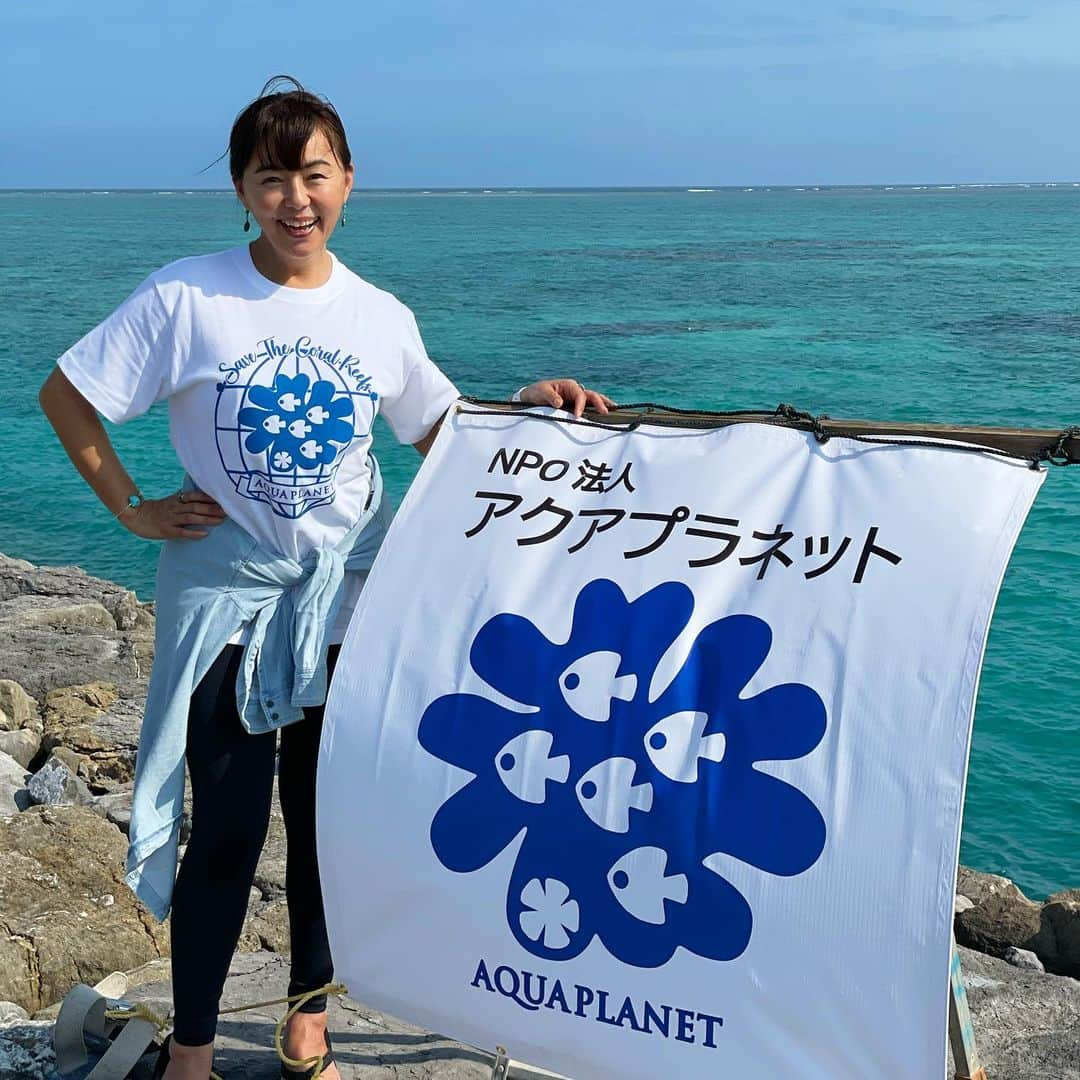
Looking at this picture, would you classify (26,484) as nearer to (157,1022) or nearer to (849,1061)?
(157,1022)

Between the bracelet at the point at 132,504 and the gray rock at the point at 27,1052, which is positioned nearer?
the bracelet at the point at 132,504

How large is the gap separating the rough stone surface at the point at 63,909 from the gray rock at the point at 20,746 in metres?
1.91

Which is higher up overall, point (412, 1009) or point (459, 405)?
point (459, 405)

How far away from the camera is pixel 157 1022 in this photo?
293cm

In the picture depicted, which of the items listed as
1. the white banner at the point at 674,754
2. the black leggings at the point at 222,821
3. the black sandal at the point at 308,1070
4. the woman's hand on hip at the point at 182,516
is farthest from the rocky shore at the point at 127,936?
the woman's hand on hip at the point at 182,516

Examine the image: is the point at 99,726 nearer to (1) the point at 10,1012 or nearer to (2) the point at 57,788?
(2) the point at 57,788

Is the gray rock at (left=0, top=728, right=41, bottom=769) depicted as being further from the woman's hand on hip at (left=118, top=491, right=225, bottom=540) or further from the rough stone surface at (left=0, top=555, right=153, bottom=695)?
the woman's hand on hip at (left=118, top=491, right=225, bottom=540)

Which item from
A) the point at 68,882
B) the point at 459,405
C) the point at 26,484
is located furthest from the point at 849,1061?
the point at 26,484

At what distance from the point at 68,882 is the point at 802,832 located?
2832 millimetres

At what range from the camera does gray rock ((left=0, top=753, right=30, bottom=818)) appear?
214 inches

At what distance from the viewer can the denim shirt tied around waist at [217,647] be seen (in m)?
2.47

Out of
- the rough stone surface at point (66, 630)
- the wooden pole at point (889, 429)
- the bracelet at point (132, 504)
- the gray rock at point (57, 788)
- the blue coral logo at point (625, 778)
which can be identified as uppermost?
the wooden pole at point (889, 429)

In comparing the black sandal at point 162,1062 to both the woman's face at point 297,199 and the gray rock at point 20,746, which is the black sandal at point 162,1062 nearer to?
the woman's face at point 297,199

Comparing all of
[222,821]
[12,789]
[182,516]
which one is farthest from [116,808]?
[182,516]
